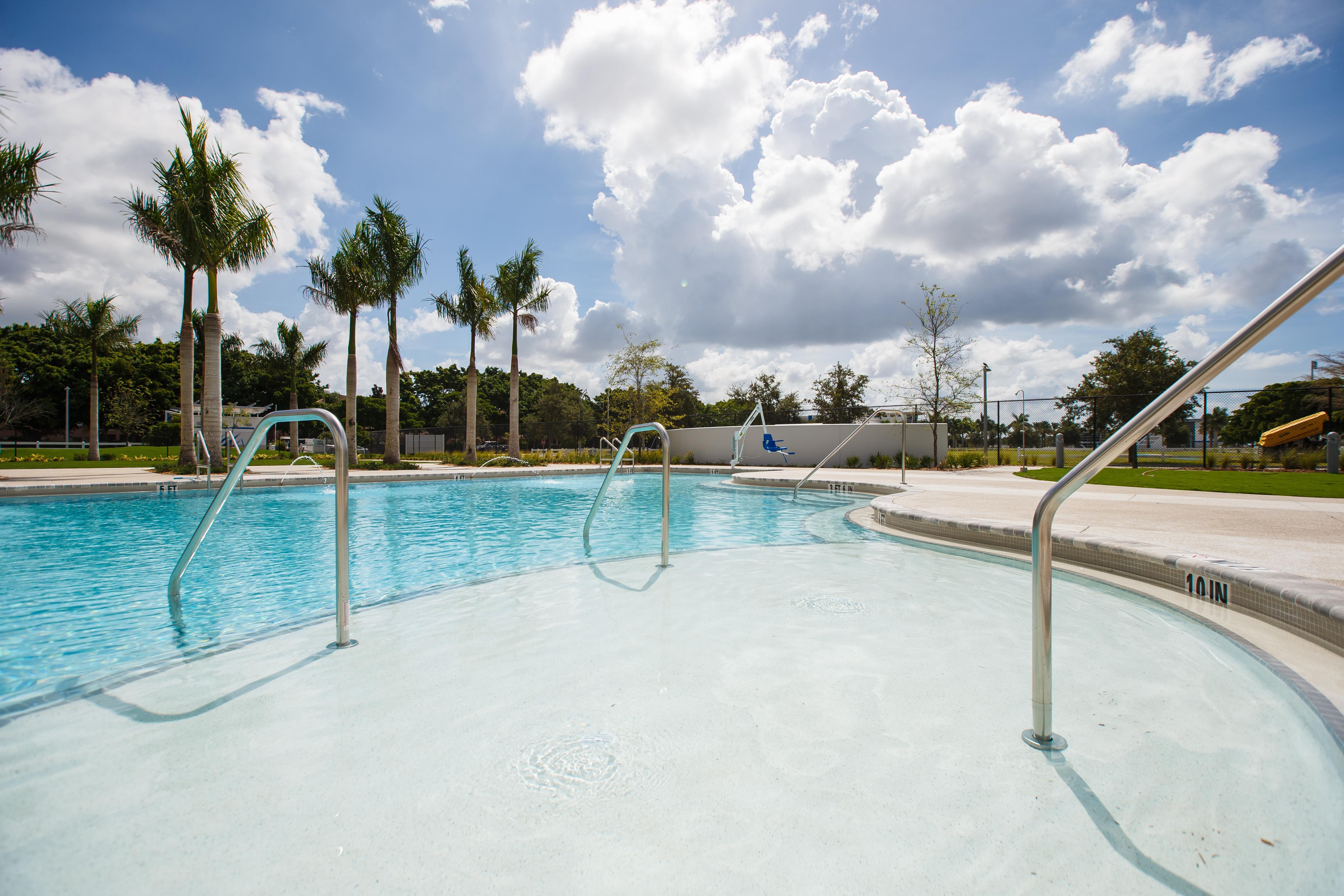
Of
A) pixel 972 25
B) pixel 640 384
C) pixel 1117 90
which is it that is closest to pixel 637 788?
pixel 972 25

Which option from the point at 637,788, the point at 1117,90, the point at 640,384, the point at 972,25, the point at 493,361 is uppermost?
the point at 493,361

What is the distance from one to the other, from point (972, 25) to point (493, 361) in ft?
206

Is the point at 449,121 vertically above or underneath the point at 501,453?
above

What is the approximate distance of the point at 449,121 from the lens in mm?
10672

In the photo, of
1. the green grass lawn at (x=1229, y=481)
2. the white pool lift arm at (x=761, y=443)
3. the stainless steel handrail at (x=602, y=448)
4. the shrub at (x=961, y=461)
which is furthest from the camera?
the stainless steel handrail at (x=602, y=448)

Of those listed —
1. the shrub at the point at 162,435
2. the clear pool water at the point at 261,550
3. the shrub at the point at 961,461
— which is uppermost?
the shrub at the point at 162,435

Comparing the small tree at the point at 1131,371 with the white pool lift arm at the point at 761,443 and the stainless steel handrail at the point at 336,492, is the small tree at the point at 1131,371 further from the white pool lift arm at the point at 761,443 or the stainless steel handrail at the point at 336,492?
the stainless steel handrail at the point at 336,492

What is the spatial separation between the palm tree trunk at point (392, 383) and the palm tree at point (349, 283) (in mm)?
875

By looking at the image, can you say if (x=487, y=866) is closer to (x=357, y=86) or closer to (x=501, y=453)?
(x=357, y=86)

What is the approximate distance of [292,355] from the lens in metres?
31.7

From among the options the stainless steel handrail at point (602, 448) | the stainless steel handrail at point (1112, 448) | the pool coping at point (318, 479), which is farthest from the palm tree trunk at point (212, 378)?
the stainless steel handrail at point (1112, 448)

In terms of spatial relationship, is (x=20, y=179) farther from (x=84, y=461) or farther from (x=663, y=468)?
(x=84, y=461)

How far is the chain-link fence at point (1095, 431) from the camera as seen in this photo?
607 inches

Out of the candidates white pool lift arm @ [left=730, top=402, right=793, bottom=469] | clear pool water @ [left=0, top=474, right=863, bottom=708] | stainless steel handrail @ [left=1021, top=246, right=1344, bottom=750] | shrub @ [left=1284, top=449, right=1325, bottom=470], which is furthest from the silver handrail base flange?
shrub @ [left=1284, top=449, right=1325, bottom=470]
